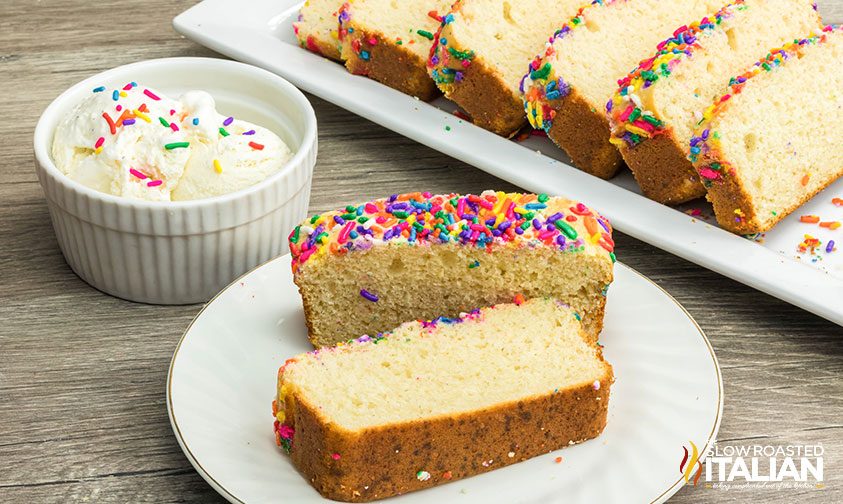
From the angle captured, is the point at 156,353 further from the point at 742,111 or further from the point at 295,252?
the point at 742,111

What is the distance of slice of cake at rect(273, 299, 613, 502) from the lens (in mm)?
1908

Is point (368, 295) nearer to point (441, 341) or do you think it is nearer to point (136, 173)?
point (441, 341)

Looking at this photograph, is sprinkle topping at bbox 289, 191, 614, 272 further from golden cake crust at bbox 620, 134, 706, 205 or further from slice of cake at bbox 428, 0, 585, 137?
slice of cake at bbox 428, 0, 585, 137

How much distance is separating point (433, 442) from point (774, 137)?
138 centimetres

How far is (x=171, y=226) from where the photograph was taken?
7.95 feet

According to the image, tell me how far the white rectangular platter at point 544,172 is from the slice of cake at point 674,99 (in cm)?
7

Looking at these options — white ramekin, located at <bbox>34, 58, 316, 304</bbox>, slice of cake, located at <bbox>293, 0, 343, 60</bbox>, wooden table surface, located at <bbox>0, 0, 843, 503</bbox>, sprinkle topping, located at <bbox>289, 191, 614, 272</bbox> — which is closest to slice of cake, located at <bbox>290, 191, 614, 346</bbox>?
sprinkle topping, located at <bbox>289, 191, 614, 272</bbox>

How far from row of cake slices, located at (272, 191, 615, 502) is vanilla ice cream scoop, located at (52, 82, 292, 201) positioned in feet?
1.12

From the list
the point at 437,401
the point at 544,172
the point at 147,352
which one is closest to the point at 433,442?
the point at 437,401

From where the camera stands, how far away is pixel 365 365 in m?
2.09

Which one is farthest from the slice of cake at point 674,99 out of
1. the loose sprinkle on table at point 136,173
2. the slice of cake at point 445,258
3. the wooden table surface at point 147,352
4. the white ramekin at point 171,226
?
the loose sprinkle on table at point 136,173

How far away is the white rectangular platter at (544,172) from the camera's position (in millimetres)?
2512

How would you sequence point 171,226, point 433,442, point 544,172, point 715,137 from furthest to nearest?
point 544,172 → point 715,137 → point 171,226 → point 433,442

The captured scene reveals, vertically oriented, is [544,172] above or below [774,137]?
below
